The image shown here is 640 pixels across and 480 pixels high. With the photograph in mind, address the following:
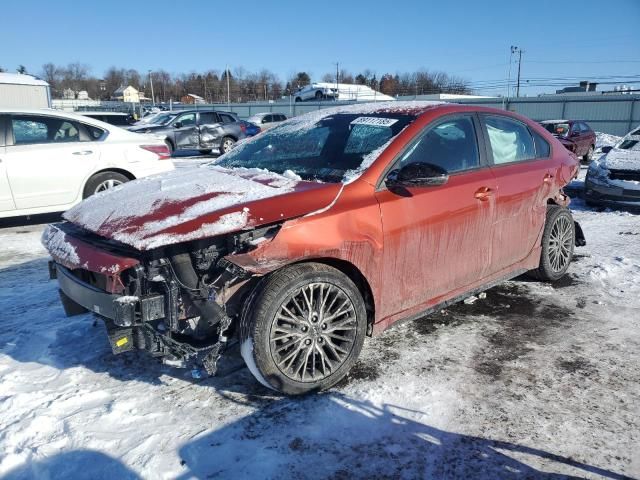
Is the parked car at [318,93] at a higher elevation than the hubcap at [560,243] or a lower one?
higher

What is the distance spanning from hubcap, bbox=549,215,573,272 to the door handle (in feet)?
4.16

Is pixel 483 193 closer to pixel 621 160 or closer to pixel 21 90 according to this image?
pixel 621 160

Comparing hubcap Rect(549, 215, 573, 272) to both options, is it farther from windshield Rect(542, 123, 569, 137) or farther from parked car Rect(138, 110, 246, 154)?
parked car Rect(138, 110, 246, 154)

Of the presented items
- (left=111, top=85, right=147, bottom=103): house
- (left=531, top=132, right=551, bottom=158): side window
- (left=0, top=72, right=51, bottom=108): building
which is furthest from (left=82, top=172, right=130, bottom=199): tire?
(left=111, top=85, right=147, bottom=103): house

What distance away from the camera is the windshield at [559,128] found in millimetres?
16703

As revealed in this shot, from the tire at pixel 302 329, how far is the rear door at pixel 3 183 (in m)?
5.16

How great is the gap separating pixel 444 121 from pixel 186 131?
14939 mm

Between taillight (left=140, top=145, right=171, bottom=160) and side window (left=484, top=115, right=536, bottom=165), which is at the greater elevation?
side window (left=484, top=115, right=536, bottom=165)

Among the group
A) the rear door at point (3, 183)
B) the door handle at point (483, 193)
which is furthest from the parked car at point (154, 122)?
the door handle at point (483, 193)

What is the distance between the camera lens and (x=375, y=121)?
3.69 meters

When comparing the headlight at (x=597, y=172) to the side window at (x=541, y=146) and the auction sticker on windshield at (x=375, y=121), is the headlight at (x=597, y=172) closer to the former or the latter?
the side window at (x=541, y=146)

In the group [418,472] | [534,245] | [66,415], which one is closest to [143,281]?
[66,415]

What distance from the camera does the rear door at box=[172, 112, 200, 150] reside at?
17172 mm

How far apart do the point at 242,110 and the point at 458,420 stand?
45819mm
